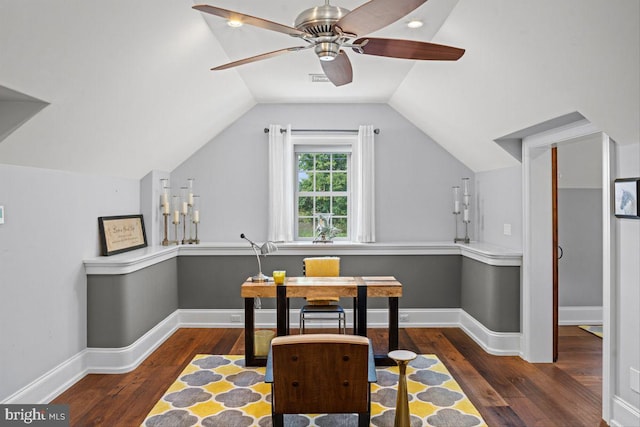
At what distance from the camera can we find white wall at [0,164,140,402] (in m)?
2.95

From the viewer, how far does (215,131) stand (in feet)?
17.9

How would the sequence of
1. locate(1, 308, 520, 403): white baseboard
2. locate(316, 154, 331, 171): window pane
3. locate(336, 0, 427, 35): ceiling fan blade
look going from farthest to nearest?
1. locate(316, 154, 331, 171): window pane
2. locate(1, 308, 520, 403): white baseboard
3. locate(336, 0, 427, 35): ceiling fan blade

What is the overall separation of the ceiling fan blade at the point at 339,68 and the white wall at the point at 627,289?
171cm

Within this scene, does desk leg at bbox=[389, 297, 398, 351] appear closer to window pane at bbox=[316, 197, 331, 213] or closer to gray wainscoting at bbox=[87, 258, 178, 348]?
window pane at bbox=[316, 197, 331, 213]

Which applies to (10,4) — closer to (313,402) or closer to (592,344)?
(313,402)

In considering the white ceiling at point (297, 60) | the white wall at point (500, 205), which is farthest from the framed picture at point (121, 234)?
the white wall at point (500, 205)

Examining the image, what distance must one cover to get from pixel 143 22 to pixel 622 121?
2.77 metres

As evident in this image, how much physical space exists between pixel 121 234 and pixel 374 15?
11.5 ft

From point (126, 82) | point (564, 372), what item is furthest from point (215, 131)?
point (564, 372)

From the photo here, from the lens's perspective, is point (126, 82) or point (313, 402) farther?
point (126, 82)

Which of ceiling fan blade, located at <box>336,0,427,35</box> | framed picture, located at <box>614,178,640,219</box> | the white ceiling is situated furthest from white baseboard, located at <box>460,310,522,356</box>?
ceiling fan blade, located at <box>336,0,427,35</box>

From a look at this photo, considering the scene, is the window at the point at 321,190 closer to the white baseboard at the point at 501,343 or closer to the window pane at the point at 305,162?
the window pane at the point at 305,162

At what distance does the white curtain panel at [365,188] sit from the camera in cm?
549

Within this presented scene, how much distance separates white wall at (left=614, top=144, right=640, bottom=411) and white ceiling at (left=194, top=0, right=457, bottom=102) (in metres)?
1.42
